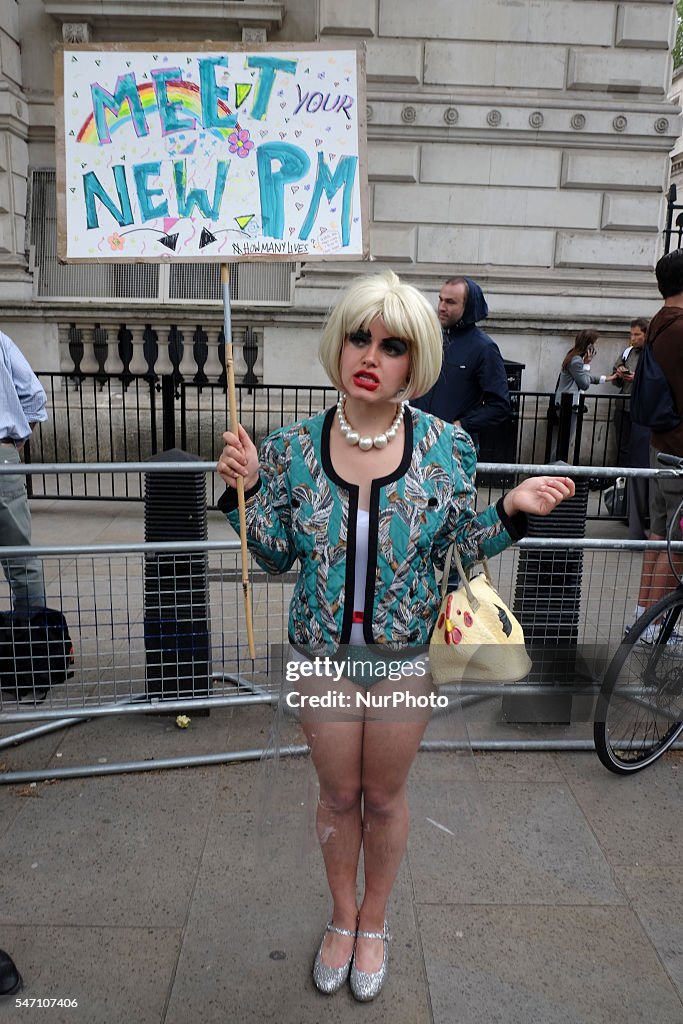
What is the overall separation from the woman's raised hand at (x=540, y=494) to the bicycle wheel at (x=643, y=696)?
1696 millimetres

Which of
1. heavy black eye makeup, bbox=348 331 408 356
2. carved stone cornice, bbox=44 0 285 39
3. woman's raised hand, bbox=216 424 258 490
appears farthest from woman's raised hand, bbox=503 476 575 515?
carved stone cornice, bbox=44 0 285 39

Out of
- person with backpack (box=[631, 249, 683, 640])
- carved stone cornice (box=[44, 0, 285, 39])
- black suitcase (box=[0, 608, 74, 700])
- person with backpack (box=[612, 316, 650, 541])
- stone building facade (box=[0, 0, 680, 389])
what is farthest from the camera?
carved stone cornice (box=[44, 0, 285, 39])

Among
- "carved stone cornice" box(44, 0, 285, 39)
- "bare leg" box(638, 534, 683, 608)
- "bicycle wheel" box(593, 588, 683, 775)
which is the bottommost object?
"bicycle wheel" box(593, 588, 683, 775)

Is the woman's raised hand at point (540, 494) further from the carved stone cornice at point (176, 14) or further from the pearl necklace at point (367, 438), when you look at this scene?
the carved stone cornice at point (176, 14)

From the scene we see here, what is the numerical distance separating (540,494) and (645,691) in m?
2.01

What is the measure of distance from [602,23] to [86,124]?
33.6 ft

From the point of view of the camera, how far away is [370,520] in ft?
6.98

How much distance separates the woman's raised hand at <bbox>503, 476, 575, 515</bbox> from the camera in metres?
2.11

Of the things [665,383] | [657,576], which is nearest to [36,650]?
[657,576]

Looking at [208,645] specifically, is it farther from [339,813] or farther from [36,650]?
[339,813]

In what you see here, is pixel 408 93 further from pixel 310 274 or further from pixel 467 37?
pixel 310 274

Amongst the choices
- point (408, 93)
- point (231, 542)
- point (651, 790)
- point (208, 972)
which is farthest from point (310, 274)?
point (208, 972)

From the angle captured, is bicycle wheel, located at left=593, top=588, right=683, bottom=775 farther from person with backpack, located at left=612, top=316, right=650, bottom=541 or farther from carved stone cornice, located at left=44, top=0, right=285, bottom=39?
carved stone cornice, located at left=44, top=0, right=285, bottom=39

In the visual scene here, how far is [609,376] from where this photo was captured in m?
→ 10.7
